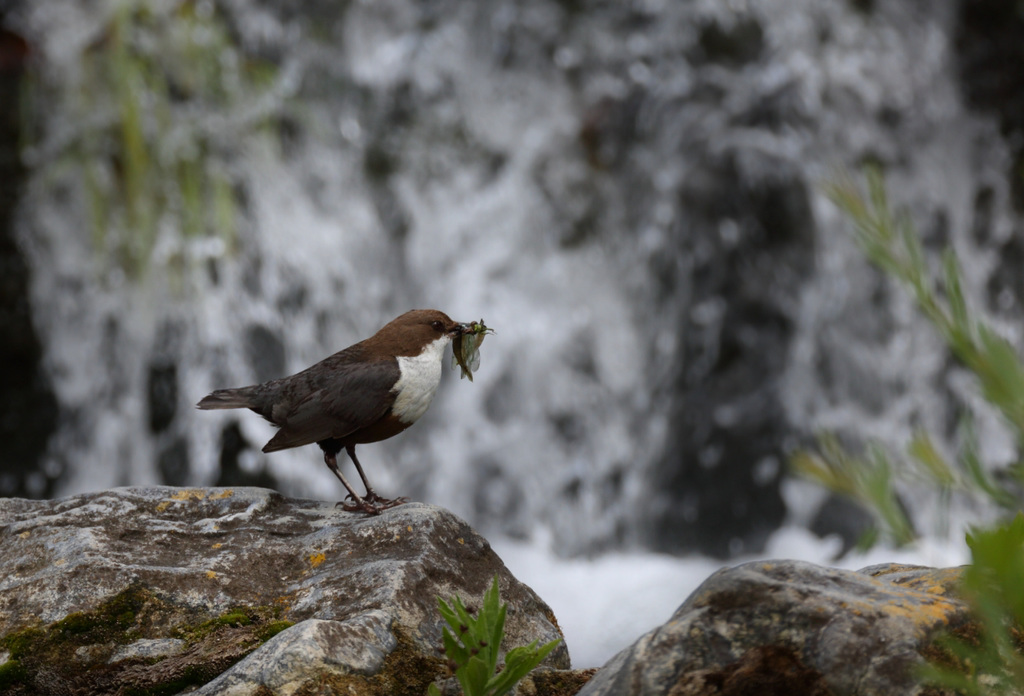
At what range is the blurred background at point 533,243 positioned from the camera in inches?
278

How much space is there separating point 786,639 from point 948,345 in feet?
3.11

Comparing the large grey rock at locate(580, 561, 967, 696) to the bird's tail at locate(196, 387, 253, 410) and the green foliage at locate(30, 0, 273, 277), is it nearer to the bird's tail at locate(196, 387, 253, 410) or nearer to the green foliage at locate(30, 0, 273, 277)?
the bird's tail at locate(196, 387, 253, 410)

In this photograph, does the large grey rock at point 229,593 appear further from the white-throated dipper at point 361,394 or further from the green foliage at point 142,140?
the green foliage at point 142,140

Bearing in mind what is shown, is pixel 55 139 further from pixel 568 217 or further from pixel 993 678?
pixel 993 678

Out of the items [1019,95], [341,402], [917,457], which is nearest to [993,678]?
[917,457]

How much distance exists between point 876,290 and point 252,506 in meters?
6.16

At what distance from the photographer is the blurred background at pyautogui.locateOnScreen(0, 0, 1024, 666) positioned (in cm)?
705

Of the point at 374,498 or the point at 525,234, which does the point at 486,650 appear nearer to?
the point at 374,498

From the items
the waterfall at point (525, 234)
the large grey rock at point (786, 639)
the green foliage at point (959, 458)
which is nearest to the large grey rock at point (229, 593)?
the large grey rock at point (786, 639)

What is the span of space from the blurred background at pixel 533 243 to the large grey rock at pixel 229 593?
363 cm

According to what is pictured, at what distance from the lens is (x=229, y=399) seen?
11.1 feet

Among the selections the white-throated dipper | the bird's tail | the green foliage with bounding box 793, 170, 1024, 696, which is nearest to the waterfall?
the bird's tail

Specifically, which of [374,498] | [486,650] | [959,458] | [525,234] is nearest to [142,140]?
[525,234]

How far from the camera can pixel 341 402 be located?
10.3ft
